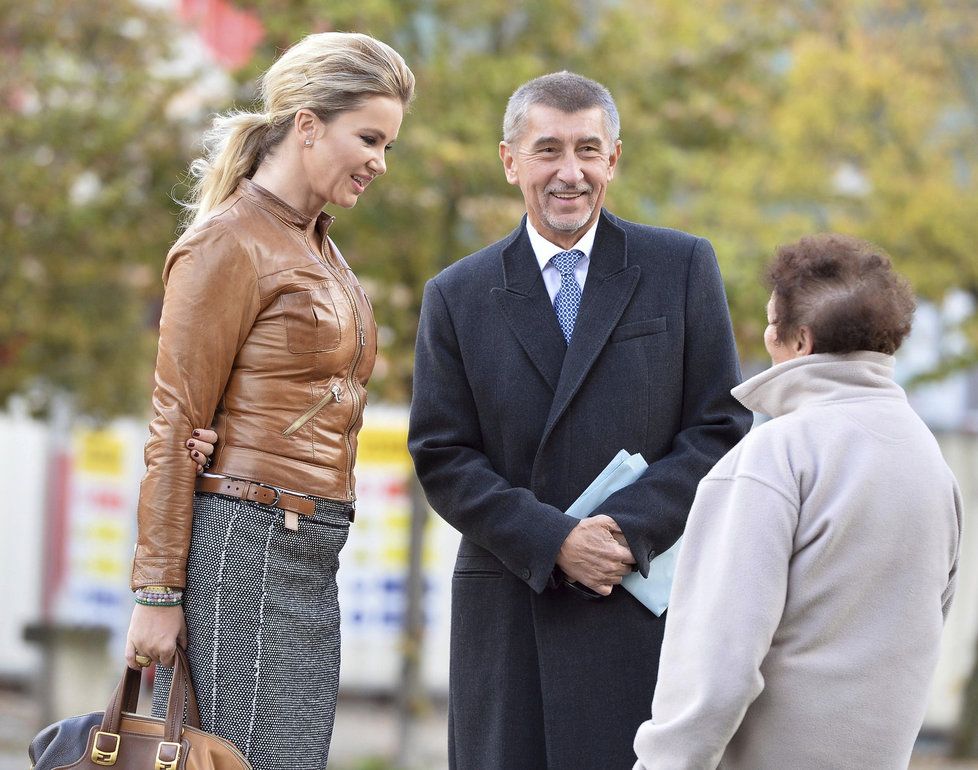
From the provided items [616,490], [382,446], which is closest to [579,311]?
[616,490]

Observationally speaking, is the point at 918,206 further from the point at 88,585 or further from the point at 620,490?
the point at 620,490

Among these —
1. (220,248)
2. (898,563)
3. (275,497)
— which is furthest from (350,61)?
(898,563)

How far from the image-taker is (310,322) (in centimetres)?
308

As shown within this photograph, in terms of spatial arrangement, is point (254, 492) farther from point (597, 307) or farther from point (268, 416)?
point (597, 307)

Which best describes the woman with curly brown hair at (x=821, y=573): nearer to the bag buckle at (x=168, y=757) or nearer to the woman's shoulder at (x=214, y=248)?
the bag buckle at (x=168, y=757)

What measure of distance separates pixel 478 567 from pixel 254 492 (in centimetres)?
65

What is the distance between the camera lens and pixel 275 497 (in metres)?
3.01

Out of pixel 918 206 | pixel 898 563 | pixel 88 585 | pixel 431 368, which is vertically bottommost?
pixel 88 585

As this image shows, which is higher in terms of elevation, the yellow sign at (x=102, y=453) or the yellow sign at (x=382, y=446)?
the yellow sign at (x=382, y=446)

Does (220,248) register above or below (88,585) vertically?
above

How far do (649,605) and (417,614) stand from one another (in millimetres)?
5568

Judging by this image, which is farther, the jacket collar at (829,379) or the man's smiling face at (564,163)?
the man's smiling face at (564,163)

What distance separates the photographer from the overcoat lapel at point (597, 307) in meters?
3.28

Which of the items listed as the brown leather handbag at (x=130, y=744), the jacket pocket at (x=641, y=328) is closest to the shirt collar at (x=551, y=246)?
the jacket pocket at (x=641, y=328)
